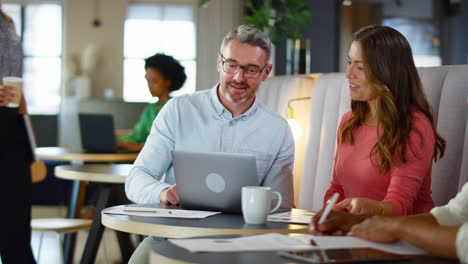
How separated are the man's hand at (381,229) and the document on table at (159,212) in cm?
52

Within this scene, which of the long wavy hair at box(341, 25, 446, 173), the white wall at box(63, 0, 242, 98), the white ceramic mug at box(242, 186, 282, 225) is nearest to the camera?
the white ceramic mug at box(242, 186, 282, 225)

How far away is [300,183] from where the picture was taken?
11.9ft

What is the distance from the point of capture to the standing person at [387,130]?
196 centimetres

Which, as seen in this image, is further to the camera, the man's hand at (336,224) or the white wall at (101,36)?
the white wall at (101,36)

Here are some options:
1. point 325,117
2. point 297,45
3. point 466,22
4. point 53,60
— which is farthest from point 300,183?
point 53,60

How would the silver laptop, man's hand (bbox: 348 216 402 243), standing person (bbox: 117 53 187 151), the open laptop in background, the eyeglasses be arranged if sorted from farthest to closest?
1. the open laptop in background
2. standing person (bbox: 117 53 187 151)
3. the eyeglasses
4. the silver laptop
5. man's hand (bbox: 348 216 402 243)

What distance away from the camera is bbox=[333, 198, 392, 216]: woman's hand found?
5.54ft

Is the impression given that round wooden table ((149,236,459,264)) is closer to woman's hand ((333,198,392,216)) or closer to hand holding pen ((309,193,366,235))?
hand holding pen ((309,193,366,235))

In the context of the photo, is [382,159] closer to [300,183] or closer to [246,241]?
[246,241]

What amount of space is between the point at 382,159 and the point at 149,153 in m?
0.80

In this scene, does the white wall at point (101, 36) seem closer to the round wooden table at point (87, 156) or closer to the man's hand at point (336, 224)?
the round wooden table at point (87, 156)

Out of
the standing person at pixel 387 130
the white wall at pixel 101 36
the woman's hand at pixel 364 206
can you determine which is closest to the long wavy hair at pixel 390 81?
the standing person at pixel 387 130

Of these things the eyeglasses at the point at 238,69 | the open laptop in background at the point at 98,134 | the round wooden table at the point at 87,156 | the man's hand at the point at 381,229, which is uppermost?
the eyeglasses at the point at 238,69

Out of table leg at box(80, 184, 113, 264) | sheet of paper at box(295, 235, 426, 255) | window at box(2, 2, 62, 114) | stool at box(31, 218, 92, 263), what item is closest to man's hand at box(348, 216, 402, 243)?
sheet of paper at box(295, 235, 426, 255)
